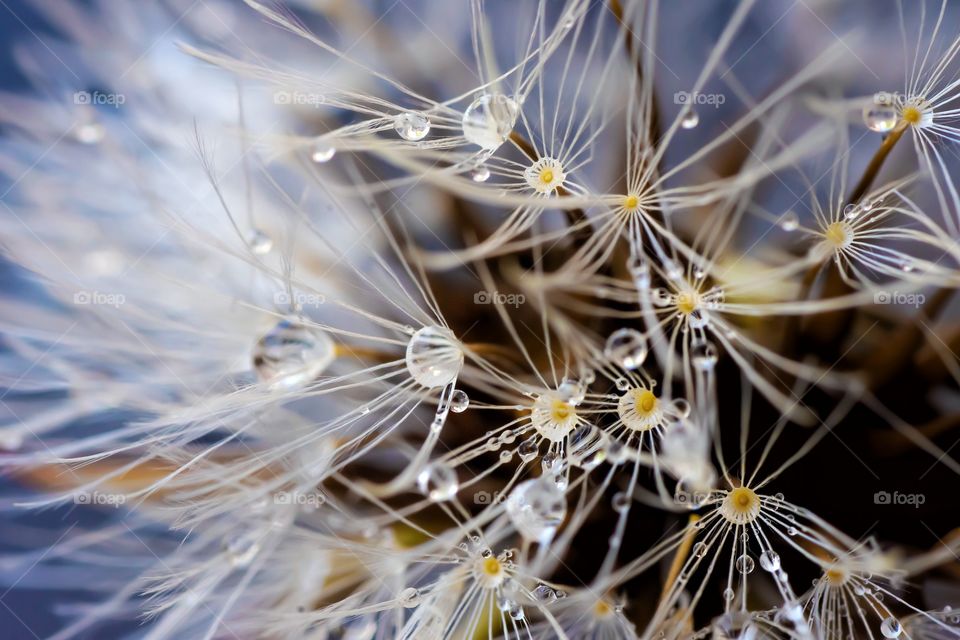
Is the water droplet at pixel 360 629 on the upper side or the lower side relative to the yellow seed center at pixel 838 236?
lower

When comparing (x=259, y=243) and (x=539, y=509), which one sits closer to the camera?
(x=539, y=509)

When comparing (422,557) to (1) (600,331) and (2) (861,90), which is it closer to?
(1) (600,331)

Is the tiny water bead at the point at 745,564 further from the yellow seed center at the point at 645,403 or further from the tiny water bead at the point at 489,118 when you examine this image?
the tiny water bead at the point at 489,118

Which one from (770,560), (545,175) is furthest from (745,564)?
(545,175)

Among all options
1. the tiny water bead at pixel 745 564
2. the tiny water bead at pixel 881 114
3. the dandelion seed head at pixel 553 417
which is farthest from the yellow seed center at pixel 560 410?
the tiny water bead at pixel 881 114

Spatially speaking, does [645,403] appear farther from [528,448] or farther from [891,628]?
[891,628]
